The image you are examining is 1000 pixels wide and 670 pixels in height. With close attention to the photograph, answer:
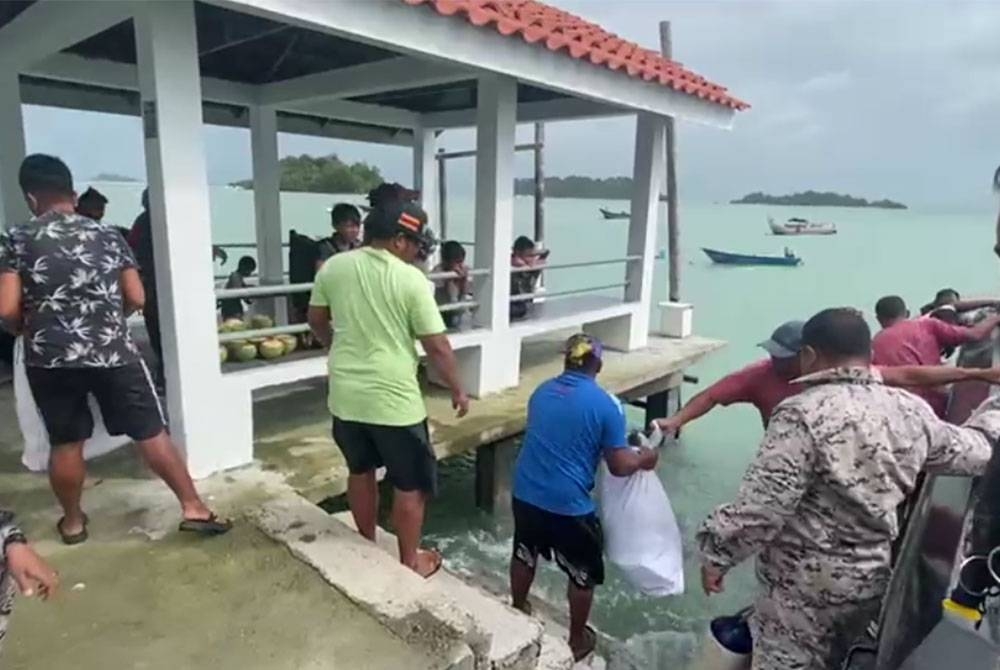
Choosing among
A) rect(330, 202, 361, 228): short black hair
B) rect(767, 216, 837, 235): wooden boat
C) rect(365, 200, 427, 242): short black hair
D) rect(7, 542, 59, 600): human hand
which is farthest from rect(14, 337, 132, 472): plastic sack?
rect(767, 216, 837, 235): wooden boat

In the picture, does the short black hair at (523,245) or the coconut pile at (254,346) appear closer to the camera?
the coconut pile at (254,346)

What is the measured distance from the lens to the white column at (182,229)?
3.38 m

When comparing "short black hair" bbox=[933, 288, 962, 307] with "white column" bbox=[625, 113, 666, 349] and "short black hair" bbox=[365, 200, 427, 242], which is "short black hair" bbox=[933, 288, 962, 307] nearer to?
"white column" bbox=[625, 113, 666, 349]

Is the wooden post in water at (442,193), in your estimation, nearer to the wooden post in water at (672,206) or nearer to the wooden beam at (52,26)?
the wooden post in water at (672,206)

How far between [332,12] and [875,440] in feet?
10.3

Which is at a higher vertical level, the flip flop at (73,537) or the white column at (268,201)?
the white column at (268,201)

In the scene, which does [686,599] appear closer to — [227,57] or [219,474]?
[219,474]

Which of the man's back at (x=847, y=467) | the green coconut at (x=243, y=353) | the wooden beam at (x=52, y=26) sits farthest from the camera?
the green coconut at (x=243, y=353)

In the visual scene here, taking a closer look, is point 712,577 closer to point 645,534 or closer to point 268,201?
point 645,534

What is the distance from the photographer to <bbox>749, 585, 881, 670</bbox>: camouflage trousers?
6.96 feet

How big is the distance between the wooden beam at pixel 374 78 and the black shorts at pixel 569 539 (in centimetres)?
315


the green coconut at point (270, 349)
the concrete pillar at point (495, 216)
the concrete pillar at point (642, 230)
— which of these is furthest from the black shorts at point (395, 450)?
the concrete pillar at point (642, 230)

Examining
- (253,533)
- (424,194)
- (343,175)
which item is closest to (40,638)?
(253,533)

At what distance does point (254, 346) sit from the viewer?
461cm
